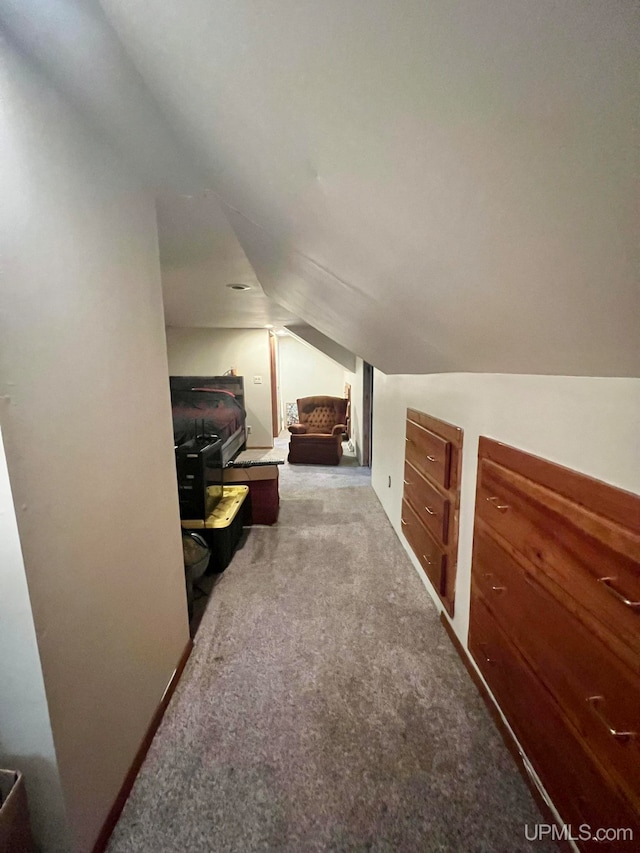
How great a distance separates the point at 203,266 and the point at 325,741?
109 inches

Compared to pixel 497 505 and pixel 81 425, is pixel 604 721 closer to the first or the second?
pixel 497 505

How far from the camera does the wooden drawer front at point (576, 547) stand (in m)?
0.78

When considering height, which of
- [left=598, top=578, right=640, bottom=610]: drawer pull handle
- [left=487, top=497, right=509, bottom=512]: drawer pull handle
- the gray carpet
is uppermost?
[left=487, top=497, right=509, bottom=512]: drawer pull handle

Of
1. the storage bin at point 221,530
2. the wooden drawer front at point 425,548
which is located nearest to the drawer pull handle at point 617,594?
the wooden drawer front at point 425,548

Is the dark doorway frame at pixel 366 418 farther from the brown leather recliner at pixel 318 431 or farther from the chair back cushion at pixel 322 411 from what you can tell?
the chair back cushion at pixel 322 411

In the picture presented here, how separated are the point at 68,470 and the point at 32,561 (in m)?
0.23

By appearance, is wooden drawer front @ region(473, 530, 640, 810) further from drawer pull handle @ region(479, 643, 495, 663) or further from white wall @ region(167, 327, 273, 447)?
white wall @ region(167, 327, 273, 447)

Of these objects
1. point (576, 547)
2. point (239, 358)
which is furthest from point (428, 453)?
point (239, 358)

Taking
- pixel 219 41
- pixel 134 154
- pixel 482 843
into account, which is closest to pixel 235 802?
pixel 482 843

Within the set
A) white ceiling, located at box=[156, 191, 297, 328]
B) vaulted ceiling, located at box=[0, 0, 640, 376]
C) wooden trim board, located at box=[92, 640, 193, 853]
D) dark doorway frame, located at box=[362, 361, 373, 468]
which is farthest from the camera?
dark doorway frame, located at box=[362, 361, 373, 468]

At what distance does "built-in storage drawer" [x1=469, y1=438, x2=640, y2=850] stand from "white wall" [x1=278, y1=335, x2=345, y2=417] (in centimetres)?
670

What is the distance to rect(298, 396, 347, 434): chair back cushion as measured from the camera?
19.3 ft

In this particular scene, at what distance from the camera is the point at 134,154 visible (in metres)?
1.19

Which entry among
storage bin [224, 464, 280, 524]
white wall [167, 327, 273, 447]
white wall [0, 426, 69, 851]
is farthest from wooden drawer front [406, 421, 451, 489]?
white wall [167, 327, 273, 447]
